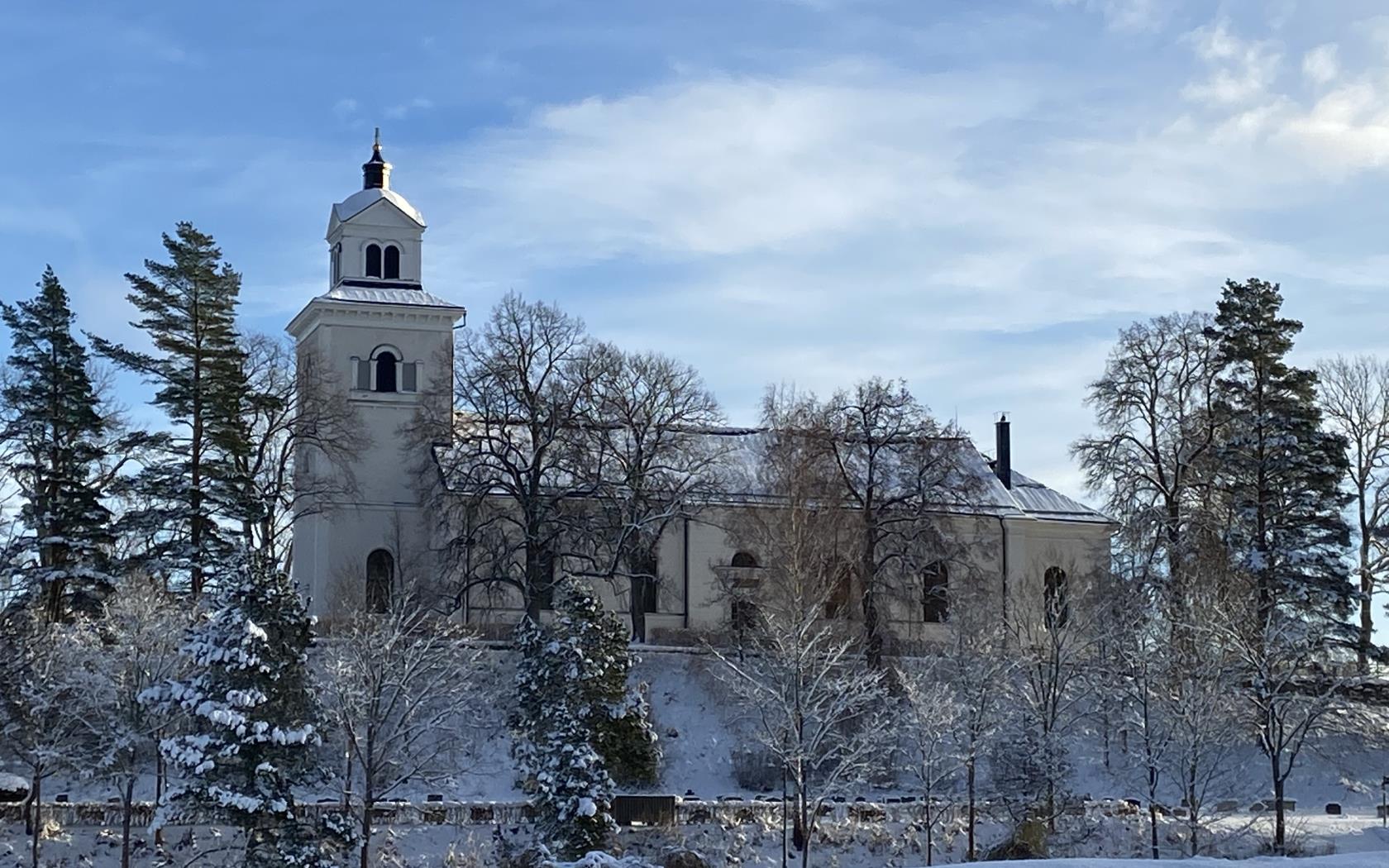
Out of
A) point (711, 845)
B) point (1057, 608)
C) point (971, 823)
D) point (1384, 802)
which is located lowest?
point (711, 845)

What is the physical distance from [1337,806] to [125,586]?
103 ft

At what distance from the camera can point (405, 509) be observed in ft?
187

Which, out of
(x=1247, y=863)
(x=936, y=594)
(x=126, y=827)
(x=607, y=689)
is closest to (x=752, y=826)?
(x=607, y=689)

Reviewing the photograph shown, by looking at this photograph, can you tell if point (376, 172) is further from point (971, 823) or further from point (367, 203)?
point (971, 823)

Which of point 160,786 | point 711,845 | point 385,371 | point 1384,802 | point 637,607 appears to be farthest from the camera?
point 385,371

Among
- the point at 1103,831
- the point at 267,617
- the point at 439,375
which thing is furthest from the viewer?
the point at 439,375

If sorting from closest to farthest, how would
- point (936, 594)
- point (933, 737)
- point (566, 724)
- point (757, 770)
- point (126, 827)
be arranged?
point (126, 827) → point (566, 724) → point (933, 737) → point (757, 770) → point (936, 594)

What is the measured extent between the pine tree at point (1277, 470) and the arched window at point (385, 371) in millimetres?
26770

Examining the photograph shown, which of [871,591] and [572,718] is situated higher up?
[871,591]

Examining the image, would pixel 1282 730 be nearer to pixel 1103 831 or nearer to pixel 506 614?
pixel 1103 831

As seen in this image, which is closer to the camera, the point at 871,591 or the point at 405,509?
the point at 871,591

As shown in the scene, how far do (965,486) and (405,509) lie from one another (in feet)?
60.4

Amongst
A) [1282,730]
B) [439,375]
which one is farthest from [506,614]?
[1282,730]

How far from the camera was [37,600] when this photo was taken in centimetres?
4444
